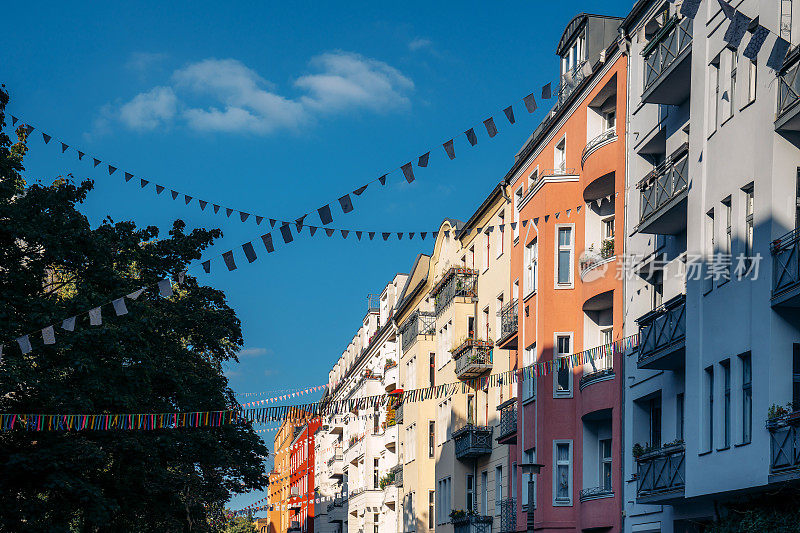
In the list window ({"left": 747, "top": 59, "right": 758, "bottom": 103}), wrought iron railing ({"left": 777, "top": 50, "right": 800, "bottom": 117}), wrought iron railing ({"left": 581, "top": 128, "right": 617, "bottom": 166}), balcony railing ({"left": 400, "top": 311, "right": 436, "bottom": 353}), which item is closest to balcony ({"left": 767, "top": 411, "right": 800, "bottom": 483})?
wrought iron railing ({"left": 777, "top": 50, "right": 800, "bottom": 117})

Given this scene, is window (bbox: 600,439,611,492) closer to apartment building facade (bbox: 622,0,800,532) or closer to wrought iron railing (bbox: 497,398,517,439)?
apartment building facade (bbox: 622,0,800,532)

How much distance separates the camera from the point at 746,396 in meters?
20.5

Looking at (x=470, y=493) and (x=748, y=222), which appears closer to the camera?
(x=748, y=222)

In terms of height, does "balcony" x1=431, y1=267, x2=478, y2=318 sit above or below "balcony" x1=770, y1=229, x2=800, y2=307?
above

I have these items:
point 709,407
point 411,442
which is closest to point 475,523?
point 411,442

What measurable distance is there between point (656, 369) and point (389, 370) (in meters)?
38.9

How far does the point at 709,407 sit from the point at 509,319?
15908 mm

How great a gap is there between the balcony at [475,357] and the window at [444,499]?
219 inches

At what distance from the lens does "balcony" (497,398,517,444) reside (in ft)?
117

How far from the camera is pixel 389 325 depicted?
66.1 metres

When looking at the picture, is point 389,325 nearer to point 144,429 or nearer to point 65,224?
point 144,429

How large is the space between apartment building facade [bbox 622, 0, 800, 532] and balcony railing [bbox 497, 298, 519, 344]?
27.8ft

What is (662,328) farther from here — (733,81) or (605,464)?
(605,464)

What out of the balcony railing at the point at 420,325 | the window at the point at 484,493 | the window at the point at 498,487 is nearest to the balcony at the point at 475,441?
the window at the point at 484,493
